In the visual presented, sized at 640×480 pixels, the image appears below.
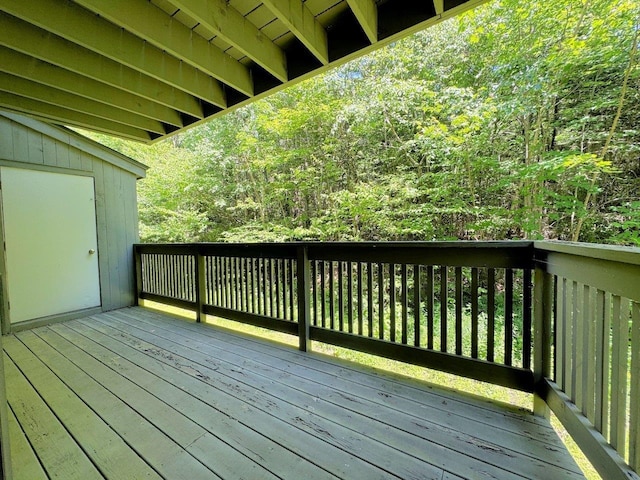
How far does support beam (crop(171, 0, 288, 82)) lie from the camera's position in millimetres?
1470

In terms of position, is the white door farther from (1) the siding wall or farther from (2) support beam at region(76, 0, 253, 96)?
(2) support beam at region(76, 0, 253, 96)

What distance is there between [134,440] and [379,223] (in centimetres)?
547

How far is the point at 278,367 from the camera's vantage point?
86.6 inches

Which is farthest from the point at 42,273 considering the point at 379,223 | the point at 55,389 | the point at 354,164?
the point at 354,164

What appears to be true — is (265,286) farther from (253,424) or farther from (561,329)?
(561,329)

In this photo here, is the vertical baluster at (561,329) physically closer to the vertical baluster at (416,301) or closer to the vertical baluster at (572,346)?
the vertical baluster at (572,346)

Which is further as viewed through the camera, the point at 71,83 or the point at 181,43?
the point at 71,83

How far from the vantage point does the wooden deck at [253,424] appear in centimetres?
125

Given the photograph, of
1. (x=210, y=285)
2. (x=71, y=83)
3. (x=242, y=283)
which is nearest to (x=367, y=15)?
(x=71, y=83)

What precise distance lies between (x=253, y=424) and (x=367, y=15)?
7.88 feet

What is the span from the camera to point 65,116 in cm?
270

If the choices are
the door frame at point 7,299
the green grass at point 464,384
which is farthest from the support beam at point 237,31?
the door frame at point 7,299

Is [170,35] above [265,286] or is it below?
above

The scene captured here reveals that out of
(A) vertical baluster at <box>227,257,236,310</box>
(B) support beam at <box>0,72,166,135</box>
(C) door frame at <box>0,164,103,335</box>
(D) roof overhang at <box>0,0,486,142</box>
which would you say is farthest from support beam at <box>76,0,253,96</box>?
(C) door frame at <box>0,164,103,335</box>
